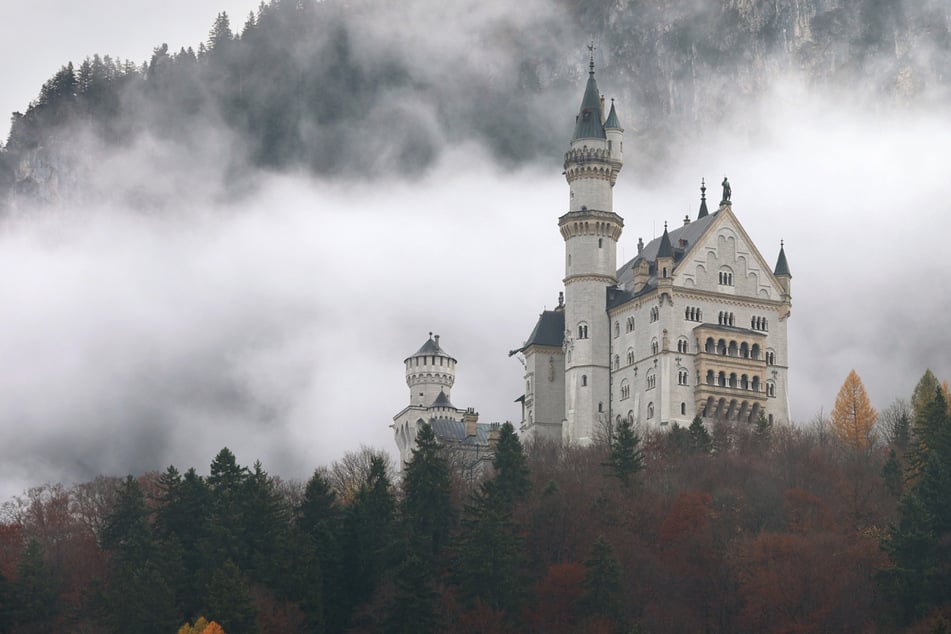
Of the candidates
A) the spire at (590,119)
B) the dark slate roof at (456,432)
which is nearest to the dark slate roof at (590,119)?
the spire at (590,119)

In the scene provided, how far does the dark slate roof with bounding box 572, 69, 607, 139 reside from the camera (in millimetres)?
114125

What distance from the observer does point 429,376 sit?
12988cm

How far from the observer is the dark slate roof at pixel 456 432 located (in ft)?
390

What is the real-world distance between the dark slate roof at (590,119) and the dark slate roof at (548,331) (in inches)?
422

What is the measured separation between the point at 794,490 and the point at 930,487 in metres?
11.7

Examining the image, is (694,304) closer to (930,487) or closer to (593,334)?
(593,334)

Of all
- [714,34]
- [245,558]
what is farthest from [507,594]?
[714,34]

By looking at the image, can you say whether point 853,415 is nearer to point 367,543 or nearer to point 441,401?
point 441,401

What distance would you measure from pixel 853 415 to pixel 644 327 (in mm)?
12372

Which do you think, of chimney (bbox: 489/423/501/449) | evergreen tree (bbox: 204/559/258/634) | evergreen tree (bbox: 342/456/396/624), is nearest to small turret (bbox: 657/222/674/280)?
chimney (bbox: 489/423/501/449)

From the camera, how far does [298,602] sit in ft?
250

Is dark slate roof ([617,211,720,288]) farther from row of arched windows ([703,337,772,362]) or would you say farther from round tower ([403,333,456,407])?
round tower ([403,333,456,407])

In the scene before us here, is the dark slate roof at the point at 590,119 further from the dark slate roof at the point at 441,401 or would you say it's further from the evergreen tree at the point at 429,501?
the evergreen tree at the point at 429,501

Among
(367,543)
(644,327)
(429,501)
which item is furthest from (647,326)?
(367,543)
